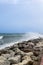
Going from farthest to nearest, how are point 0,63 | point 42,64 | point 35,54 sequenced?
1. point 35,54
2. point 0,63
3. point 42,64

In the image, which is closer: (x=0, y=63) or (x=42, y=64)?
(x=42, y=64)

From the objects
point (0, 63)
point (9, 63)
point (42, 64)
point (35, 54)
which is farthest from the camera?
point (35, 54)

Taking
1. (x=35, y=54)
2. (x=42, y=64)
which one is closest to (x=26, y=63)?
(x=42, y=64)

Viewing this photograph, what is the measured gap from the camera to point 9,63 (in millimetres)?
4984

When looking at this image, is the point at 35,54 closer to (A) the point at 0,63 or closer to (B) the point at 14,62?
(B) the point at 14,62

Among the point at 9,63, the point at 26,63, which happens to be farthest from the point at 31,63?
the point at 9,63

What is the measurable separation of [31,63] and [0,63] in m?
0.95

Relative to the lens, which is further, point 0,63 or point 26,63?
point 26,63

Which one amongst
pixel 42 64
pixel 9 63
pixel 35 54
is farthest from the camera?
pixel 35 54

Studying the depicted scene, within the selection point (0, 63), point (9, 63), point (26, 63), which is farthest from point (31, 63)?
point (0, 63)

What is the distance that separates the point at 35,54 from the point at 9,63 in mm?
1726

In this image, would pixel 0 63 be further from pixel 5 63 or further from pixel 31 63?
pixel 31 63

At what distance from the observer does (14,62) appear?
530 centimetres

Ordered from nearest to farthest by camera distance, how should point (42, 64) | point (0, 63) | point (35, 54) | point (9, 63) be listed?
point (42, 64) < point (0, 63) < point (9, 63) < point (35, 54)
